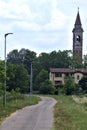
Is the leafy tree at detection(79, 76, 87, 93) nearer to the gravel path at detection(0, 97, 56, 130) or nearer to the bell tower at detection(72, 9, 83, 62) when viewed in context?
the bell tower at detection(72, 9, 83, 62)

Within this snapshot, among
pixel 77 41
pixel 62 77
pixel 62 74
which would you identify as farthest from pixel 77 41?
pixel 62 74

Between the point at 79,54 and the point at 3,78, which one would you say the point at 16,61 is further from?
the point at 3,78

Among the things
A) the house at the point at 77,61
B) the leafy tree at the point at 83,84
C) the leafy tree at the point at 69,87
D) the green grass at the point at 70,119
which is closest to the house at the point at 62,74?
the house at the point at 77,61

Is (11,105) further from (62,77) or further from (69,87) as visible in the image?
(62,77)

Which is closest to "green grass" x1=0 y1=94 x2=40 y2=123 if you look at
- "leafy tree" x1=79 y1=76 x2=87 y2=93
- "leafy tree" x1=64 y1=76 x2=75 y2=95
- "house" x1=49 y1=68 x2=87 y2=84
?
"leafy tree" x1=64 y1=76 x2=75 y2=95

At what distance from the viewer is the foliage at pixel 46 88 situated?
12350 centimetres

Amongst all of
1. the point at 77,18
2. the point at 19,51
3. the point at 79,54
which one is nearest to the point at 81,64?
the point at 79,54

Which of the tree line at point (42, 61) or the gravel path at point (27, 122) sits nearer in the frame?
the gravel path at point (27, 122)

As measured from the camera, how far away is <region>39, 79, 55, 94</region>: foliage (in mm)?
123500

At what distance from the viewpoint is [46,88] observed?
12525 centimetres

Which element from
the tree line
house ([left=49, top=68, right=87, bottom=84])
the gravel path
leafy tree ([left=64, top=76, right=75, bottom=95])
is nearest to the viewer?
the gravel path

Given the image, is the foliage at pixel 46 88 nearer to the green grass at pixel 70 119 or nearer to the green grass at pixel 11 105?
the green grass at pixel 11 105

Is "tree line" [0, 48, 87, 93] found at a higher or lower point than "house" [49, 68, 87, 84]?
higher

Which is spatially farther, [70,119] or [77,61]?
[77,61]
